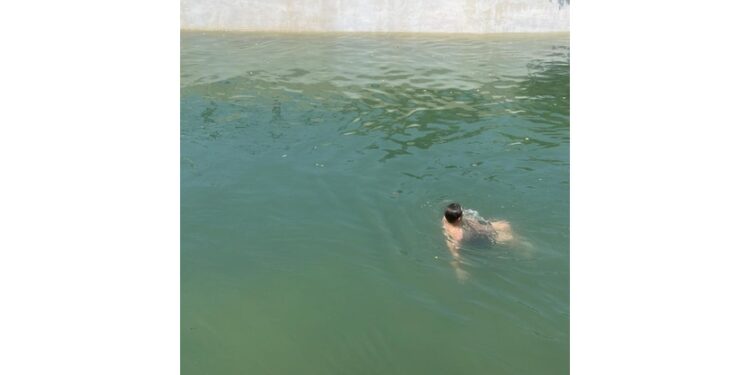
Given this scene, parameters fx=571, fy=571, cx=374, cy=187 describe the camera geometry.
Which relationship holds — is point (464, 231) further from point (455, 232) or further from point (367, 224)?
point (367, 224)

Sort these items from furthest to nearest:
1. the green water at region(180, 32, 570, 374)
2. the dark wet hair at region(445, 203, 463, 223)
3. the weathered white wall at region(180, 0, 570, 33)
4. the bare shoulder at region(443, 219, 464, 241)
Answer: the weathered white wall at region(180, 0, 570, 33)
the bare shoulder at region(443, 219, 464, 241)
the dark wet hair at region(445, 203, 463, 223)
the green water at region(180, 32, 570, 374)

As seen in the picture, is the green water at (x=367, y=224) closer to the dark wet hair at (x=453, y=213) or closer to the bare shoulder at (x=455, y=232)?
the bare shoulder at (x=455, y=232)

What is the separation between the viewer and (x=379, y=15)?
22484 millimetres

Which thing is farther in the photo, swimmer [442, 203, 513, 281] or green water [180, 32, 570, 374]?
swimmer [442, 203, 513, 281]

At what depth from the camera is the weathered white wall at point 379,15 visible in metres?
22.1

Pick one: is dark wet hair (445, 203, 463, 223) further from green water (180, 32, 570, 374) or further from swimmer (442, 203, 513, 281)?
green water (180, 32, 570, 374)

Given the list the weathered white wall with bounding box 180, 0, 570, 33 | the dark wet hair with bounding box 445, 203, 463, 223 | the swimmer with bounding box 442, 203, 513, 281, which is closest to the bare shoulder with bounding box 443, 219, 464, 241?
the swimmer with bounding box 442, 203, 513, 281

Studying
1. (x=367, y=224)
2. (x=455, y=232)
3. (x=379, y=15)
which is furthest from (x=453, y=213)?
(x=379, y=15)

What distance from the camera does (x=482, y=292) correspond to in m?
6.50

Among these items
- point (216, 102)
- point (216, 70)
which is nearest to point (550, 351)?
point (216, 102)

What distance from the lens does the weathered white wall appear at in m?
22.1

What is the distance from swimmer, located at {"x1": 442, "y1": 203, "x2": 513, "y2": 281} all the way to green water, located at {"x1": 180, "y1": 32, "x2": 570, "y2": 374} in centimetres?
16

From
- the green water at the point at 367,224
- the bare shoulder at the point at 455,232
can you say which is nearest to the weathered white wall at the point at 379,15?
the green water at the point at 367,224

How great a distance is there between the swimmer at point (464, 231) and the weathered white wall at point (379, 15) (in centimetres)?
1650
